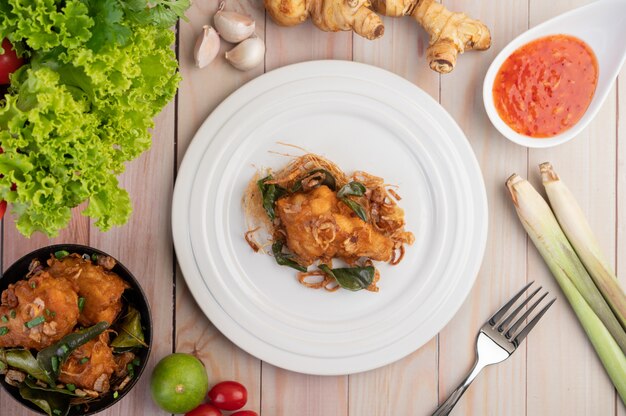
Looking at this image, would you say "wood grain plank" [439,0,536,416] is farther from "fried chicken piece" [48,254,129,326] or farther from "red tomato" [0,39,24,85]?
"red tomato" [0,39,24,85]

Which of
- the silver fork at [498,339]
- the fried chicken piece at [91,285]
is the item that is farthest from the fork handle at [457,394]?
the fried chicken piece at [91,285]

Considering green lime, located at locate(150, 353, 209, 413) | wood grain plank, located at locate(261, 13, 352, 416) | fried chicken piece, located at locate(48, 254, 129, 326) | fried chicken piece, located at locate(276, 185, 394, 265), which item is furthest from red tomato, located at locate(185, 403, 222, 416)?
fried chicken piece, located at locate(276, 185, 394, 265)

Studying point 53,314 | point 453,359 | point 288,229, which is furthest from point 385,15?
point 53,314

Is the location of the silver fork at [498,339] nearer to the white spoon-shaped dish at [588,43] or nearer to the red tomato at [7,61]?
the white spoon-shaped dish at [588,43]

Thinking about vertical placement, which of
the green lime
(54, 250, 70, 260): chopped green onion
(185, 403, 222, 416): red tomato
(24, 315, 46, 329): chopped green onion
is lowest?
(185, 403, 222, 416): red tomato

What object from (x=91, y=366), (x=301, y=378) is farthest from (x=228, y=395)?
(x=91, y=366)

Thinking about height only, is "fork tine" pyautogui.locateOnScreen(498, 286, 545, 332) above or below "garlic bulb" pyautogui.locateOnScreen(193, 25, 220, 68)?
below

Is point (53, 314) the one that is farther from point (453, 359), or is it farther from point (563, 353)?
point (563, 353)
